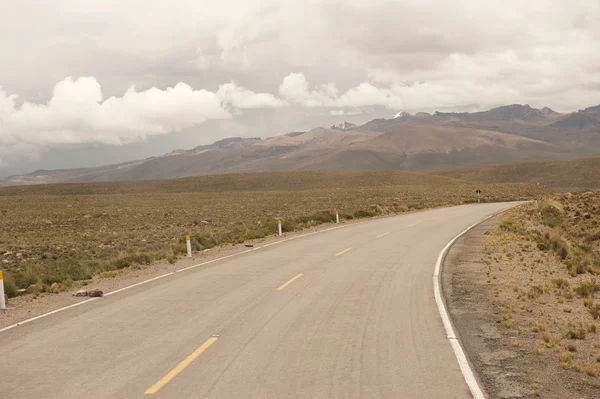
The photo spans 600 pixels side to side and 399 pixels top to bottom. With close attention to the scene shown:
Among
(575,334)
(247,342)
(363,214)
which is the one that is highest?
(247,342)

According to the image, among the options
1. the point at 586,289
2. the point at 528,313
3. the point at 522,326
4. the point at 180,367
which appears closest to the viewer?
the point at 180,367

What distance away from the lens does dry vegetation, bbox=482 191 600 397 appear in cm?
750

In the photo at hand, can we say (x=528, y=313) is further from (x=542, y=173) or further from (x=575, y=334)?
(x=542, y=173)

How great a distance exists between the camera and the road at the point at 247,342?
6609mm

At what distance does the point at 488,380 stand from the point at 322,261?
10.7m

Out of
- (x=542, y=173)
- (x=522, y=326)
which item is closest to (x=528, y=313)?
(x=522, y=326)

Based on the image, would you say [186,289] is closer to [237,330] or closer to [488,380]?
[237,330]

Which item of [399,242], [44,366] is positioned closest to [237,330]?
[44,366]

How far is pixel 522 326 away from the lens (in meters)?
9.56

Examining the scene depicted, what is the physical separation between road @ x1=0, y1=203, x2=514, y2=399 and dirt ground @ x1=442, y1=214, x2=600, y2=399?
55 cm

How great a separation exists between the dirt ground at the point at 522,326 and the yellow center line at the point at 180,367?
160 inches

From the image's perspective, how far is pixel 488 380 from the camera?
6.88m

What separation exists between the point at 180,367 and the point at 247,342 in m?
1.43

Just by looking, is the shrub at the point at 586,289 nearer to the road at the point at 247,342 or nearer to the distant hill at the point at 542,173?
the road at the point at 247,342
